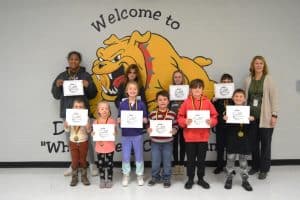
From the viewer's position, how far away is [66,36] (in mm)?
4594

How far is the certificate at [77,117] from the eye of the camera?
3910 mm

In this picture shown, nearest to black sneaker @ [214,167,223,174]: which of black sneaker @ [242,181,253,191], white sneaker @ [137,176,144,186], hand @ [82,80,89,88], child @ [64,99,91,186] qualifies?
black sneaker @ [242,181,253,191]

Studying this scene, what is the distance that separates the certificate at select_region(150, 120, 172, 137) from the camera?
3.84 meters

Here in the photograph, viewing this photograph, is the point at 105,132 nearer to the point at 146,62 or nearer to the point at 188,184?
the point at 188,184

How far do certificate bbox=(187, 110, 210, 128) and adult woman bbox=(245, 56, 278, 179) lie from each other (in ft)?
2.02

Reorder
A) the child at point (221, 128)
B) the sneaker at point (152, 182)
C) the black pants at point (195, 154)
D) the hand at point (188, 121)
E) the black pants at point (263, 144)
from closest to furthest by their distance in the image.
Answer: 1. the hand at point (188, 121)
2. the black pants at point (195, 154)
3. the sneaker at point (152, 182)
4. the black pants at point (263, 144)
5. the child at point (221, 128)

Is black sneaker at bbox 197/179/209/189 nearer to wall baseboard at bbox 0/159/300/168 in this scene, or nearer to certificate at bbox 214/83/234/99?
certificate at bbox 214/83/234/99

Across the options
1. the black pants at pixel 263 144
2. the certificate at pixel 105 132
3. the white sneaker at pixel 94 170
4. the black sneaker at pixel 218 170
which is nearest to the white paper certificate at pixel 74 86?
the certificate at pixel 105 132

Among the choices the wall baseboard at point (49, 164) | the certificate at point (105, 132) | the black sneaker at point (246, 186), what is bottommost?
the black sneaker at point (246, 186)

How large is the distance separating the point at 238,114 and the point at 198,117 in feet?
1.42

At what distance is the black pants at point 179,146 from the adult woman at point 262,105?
0.82m

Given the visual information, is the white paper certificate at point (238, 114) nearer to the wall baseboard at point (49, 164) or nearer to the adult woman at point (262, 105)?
the adult woman at point (262, 105)

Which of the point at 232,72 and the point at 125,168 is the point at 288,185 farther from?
the point at 125,168
